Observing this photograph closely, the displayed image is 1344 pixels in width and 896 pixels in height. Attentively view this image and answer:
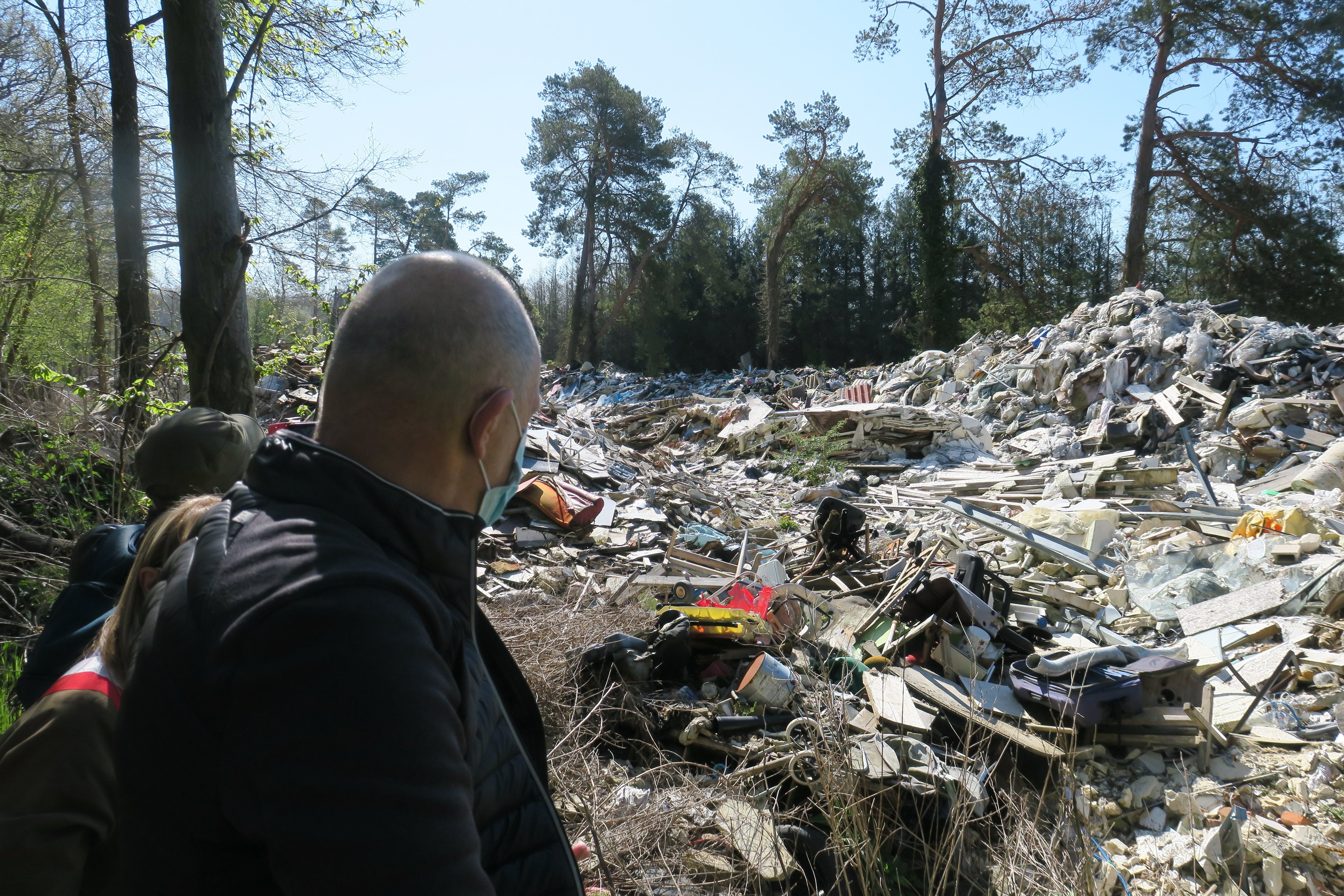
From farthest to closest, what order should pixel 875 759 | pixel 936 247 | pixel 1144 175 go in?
pixel 936 247, pixel 1144 175, pixel 875 759

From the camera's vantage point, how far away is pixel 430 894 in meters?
0.81

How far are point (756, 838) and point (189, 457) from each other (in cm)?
256

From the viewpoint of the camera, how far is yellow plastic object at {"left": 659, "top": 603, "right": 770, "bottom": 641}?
4.75 meters

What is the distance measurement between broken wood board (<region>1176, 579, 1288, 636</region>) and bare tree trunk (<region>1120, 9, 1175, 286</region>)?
55.5ft

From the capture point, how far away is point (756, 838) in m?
3.07

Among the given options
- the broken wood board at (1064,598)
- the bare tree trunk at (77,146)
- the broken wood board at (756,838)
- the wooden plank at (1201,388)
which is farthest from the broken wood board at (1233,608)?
the bare tree trunk at (77,146)

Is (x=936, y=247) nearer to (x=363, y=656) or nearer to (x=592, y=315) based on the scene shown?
(x=592, y=315)

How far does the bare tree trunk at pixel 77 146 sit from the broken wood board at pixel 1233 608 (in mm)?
8909

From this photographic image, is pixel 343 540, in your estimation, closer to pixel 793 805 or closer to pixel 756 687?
pixel 793 805

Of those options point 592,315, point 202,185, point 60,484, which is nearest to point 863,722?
point 202,185

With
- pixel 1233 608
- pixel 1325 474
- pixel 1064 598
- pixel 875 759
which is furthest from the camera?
pixel 1325 474

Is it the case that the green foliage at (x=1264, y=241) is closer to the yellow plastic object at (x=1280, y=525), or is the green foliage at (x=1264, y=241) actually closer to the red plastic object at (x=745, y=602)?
the yellow plastic object at (x=1280, y=525)

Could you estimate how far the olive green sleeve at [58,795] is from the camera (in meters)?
1.35

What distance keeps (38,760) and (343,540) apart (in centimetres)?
101
